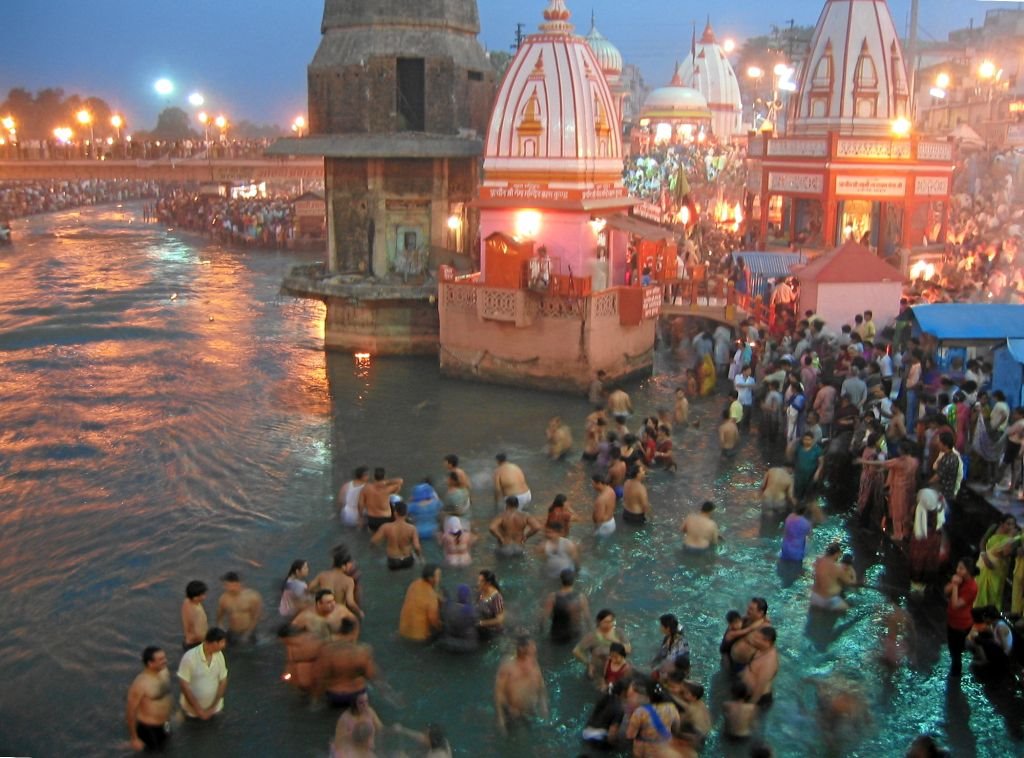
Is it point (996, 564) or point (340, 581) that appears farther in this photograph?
point (340, 581)

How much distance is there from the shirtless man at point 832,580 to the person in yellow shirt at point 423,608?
372 cm

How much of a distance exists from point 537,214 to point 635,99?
85136 millimetres

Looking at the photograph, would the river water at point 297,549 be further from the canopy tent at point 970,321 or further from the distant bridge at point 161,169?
the distant bridge at point 161,169

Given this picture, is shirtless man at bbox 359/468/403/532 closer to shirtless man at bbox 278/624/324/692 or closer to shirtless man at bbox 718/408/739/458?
shirtless man at bbox 278/624/324/692

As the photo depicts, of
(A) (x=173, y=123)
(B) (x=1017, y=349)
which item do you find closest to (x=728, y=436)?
(B) (x=1017, y=349)

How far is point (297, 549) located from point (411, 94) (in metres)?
14.0

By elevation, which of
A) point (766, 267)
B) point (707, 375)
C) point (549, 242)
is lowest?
point (707, 375)

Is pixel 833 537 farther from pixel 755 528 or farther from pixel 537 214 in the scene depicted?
pixel 537 214

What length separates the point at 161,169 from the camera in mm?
41938

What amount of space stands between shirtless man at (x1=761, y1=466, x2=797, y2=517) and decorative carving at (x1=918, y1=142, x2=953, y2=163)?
46.1ft

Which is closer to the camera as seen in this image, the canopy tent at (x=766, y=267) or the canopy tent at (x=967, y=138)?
the canopy tent at (x=766, y=267)

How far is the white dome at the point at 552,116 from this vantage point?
728 inches

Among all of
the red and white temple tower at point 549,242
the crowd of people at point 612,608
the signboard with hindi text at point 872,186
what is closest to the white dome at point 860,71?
the signboard with hindi text at point 872,186

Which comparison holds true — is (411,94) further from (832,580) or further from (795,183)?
(832,580)
